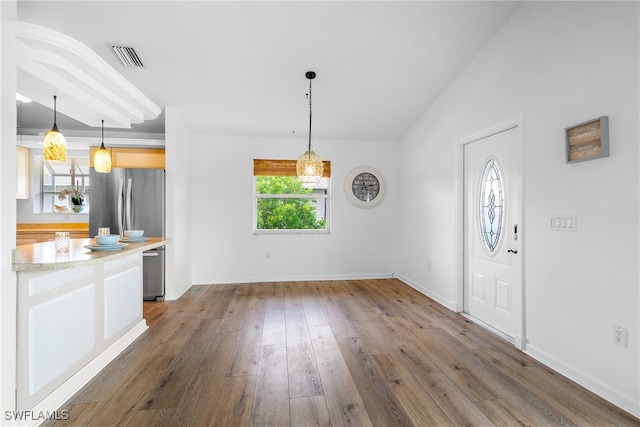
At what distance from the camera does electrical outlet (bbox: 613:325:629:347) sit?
1.92 meters

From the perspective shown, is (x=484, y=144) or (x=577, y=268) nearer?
(x=577, y=268)

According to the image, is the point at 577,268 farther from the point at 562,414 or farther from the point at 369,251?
the point at 369,251

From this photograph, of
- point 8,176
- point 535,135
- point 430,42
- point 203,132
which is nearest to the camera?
point 8,176

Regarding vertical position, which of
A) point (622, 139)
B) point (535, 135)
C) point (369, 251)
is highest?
point (535, 135)

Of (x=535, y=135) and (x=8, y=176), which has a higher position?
(x=535, y=135)

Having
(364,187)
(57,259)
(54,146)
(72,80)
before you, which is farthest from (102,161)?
(364,187)

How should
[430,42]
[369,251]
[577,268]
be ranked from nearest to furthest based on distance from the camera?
[577,268] < [430,42] < [369,251]

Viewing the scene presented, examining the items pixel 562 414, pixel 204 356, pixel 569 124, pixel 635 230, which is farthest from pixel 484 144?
pixel 204 356

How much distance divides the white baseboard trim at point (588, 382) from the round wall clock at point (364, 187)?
325cm

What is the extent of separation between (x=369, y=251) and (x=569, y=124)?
359 cm

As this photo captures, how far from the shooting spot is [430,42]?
10.3ft

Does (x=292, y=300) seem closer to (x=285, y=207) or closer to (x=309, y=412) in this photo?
(x=285, y=207)

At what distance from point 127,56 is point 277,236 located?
3201 millimetres

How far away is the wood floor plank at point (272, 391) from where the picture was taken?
5.82 feet
